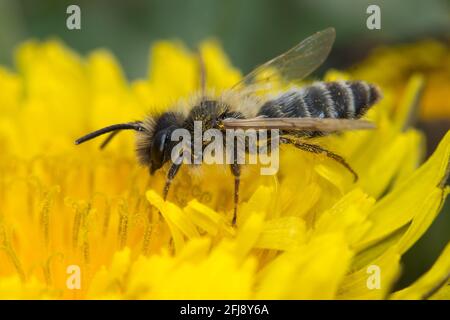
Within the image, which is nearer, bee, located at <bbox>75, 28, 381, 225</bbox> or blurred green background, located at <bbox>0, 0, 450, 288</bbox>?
bee, located at <bbox>75, 28, 381, 225</bbox>

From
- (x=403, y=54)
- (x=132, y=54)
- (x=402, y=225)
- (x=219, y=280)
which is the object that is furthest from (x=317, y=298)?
(x=132, y=54)

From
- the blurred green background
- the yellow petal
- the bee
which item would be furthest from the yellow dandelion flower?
the blurred green background

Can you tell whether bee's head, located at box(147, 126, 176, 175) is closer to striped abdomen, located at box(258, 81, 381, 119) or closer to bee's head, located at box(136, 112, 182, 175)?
bee's head, located at box(136, 112, 182, 175)

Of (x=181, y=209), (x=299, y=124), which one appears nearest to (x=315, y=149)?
(x=299, y=124)

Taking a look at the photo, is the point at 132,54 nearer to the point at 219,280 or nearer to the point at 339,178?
the point at 339,178

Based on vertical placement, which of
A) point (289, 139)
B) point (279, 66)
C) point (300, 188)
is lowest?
point (300, 188)

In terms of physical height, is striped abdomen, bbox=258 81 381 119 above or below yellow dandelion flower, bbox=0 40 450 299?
above

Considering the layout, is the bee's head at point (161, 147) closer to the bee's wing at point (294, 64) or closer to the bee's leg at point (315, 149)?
the bee's leg at point (315, 149)
